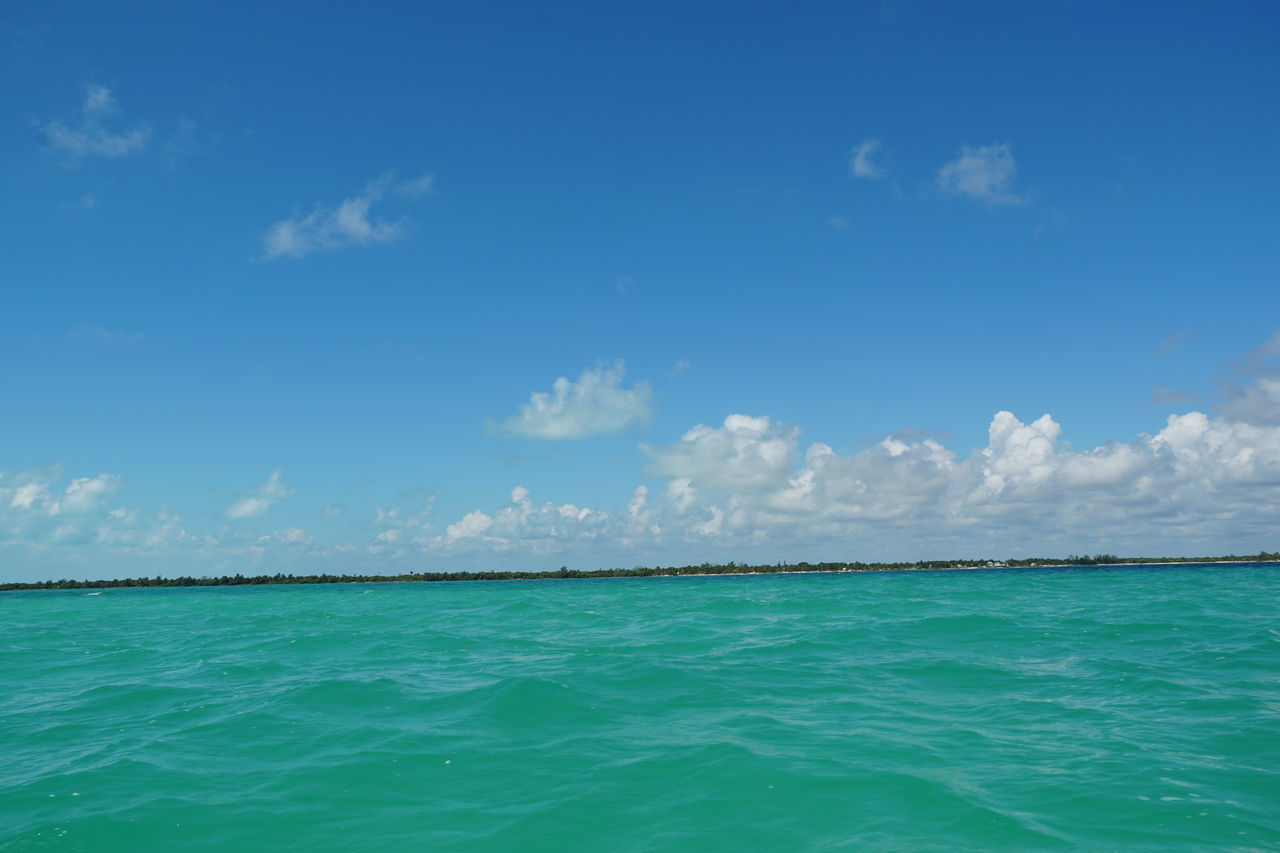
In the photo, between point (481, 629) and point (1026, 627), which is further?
point (481, 629)

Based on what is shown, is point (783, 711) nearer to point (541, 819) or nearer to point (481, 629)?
point (541, 819)

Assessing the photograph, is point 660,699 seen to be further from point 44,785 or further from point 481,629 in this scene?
point 481,629

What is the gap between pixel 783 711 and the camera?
51.8 ft

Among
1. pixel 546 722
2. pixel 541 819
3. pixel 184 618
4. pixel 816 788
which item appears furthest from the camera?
pixel 184 618

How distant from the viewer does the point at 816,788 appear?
11.4 metres

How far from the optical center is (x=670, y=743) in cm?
1372

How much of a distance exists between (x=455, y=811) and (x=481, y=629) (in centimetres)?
2269

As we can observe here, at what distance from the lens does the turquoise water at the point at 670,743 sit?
10.2 metres

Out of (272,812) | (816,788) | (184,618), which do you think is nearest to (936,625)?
(816,788)

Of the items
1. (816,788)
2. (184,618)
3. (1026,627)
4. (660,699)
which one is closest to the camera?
(816,788)

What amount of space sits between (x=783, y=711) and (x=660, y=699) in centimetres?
307

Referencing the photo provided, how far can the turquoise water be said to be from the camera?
10203 millimetres

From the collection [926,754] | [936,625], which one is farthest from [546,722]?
[936,625]

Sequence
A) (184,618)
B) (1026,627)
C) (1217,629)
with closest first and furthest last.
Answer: (1217,629)
(1026,627)
(184,618)
